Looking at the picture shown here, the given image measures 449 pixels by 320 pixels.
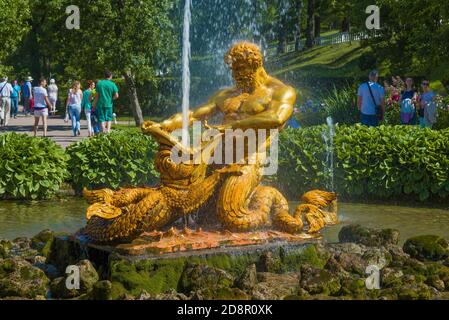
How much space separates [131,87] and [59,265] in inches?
718

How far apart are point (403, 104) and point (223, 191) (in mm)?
11534

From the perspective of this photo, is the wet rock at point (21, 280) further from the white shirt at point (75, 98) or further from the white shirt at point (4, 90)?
the white shirt at point (4, 90)

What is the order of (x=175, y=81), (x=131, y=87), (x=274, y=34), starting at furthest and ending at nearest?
(x=274, y=34) < (x=175, y=81) < (x=131, y=87)

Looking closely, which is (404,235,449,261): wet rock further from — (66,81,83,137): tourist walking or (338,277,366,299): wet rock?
(66,81,83,137): tourist walking

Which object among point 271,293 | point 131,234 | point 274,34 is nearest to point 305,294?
point 271,293

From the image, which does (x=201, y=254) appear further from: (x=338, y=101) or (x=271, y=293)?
(x=338, y=101)

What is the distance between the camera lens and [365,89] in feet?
56.0

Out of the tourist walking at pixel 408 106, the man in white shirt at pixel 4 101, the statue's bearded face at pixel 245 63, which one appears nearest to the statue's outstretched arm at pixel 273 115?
the statue's bearded face at pixel 245 63

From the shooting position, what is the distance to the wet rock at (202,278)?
25.4 ft

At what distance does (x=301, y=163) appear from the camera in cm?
1381

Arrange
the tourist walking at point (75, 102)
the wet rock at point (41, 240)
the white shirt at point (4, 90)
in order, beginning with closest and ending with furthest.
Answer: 1. the wet rock at point (41, 240)
2. the tourist walking at point (75, 102)
3. the white shirt at point (4, 90)

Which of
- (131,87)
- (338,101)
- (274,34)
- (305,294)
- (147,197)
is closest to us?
(305,294)

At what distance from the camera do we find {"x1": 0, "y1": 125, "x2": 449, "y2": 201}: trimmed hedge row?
13391 mm

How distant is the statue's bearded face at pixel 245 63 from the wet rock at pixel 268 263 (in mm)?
1564
